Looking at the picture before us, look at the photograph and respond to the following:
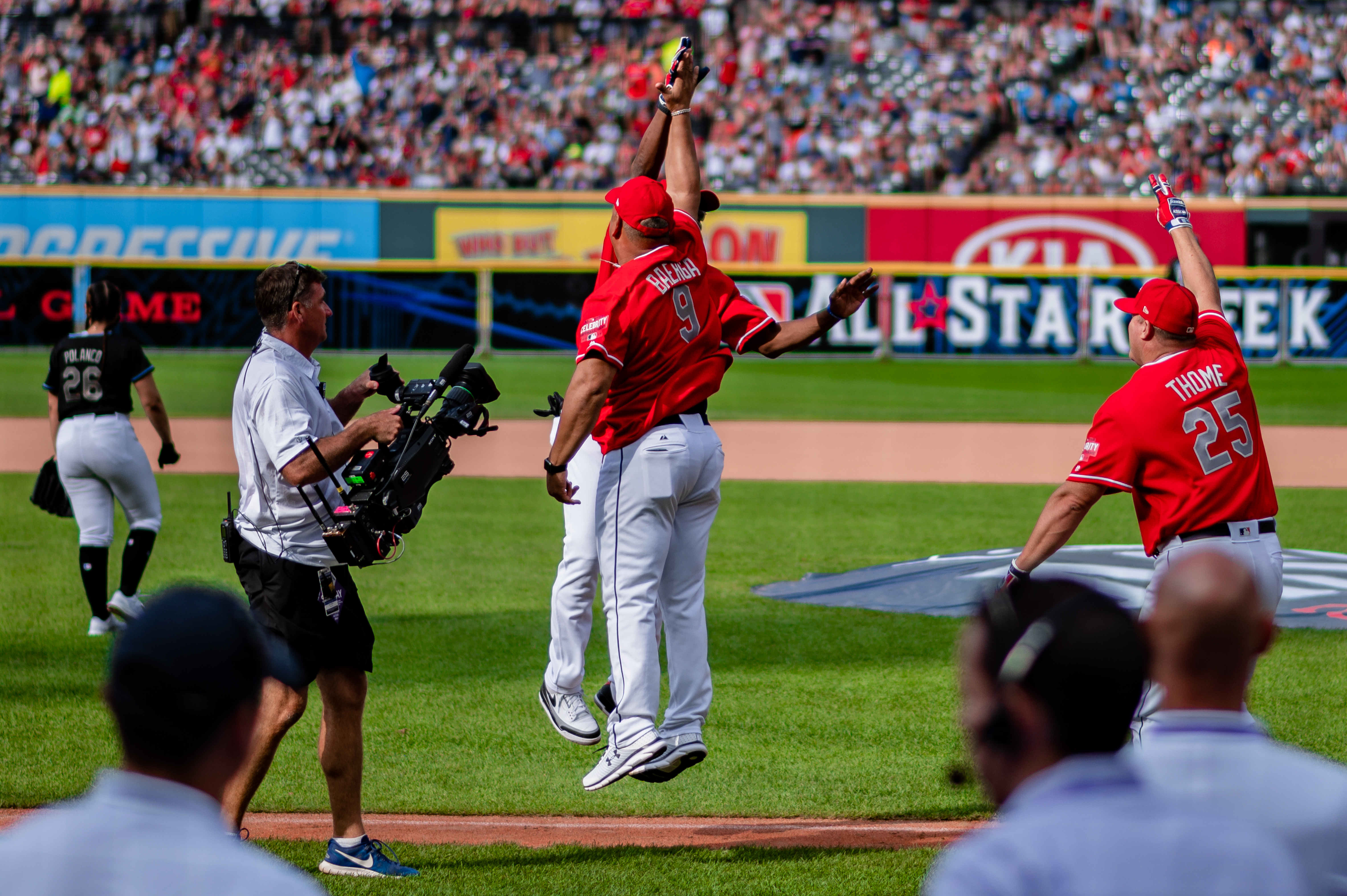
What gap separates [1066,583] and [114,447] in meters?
7.89

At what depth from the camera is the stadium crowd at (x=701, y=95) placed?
32.1m

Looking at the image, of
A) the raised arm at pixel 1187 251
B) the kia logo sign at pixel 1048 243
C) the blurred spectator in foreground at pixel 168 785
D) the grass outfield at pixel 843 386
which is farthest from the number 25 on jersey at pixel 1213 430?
the kia logo sign at pixel 1048 243

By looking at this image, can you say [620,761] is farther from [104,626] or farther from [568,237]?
[568,237]

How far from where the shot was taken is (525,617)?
983 centimetres

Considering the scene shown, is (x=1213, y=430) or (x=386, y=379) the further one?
(x=386, y=379)

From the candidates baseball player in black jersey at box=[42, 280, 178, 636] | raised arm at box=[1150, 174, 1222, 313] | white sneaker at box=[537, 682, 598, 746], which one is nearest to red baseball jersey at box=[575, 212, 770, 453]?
white sneaker at box=[537, 682, 598, 746]

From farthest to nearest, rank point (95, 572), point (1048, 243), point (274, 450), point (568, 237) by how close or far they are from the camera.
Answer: point (1048, 243), point (568, 237), point (95, 572), point (274, 450)

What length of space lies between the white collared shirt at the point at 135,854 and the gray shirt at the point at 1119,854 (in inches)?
34.4

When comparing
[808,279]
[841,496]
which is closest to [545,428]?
[841,496]

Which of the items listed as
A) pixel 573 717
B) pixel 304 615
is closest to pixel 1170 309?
pixel 573 717

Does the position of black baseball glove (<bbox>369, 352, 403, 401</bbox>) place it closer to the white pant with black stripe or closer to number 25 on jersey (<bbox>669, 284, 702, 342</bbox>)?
number 25 on jersey (<bbox>669, 284, 702, 342</bbox>)

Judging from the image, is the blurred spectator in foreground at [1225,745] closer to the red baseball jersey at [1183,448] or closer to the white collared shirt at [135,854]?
the white collared shirt at [135,854]

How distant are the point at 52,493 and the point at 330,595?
516cm

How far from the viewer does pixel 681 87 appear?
6.25 meters
